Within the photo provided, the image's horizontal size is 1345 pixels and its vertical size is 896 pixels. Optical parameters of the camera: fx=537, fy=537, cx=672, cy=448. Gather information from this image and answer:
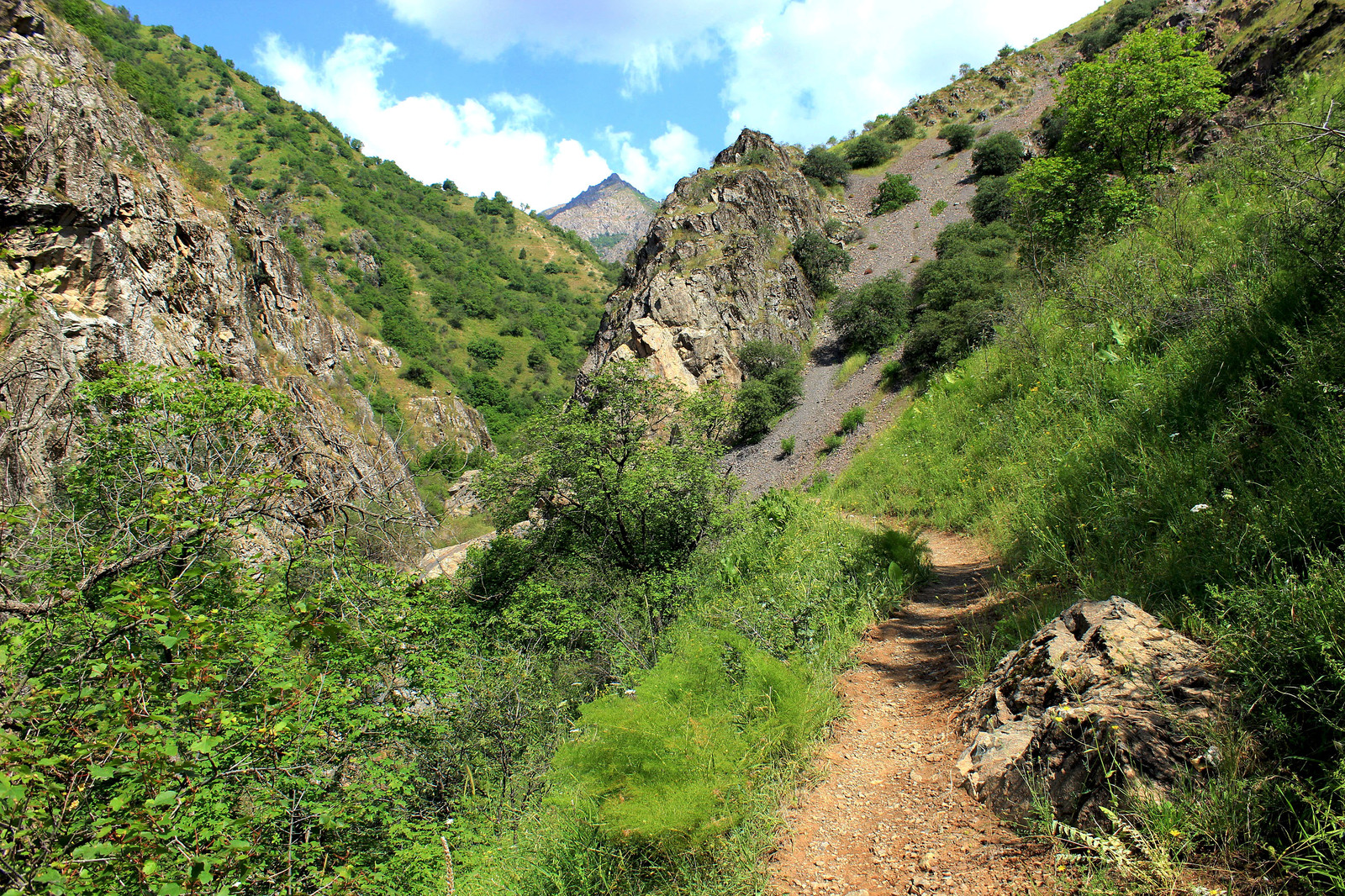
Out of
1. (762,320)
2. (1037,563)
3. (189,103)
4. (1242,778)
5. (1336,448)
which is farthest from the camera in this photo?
(189,103)

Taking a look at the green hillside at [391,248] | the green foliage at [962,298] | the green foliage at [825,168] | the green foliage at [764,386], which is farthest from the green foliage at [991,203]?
the green hillside at [391,248]

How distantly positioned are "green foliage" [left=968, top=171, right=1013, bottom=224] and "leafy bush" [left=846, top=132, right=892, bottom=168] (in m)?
16.4

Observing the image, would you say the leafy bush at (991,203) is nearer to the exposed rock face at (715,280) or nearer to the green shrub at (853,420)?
the exposed rock face at (715,280)

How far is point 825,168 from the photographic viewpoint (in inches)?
1529

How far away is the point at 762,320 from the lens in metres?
27.5

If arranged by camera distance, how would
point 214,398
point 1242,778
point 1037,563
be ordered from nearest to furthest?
point 1242,778
point 1037,563
point 214,398

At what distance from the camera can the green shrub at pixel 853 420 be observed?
58.1 feet

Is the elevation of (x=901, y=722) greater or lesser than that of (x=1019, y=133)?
lesser

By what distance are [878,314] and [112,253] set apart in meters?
25.1

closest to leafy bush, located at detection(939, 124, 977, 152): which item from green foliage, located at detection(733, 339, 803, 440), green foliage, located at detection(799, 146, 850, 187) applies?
green foliage, located at detection(799, 146, 850, 187)

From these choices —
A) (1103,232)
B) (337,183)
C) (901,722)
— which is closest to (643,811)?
(901,722)

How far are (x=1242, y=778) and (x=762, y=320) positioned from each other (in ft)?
88.1

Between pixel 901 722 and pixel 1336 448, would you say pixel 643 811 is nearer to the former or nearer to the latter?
pixel 901 722

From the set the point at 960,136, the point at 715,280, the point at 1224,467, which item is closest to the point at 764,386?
the point at 715,280
